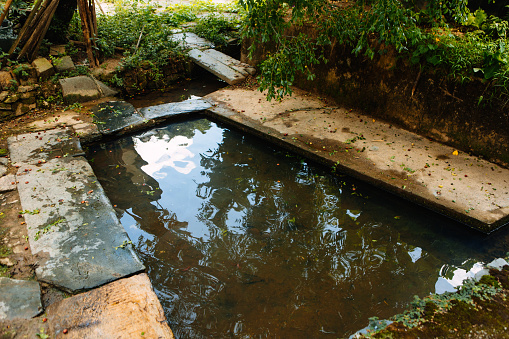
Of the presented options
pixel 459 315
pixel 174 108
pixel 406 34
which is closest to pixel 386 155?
pixel 406 34

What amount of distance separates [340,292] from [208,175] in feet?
7.35

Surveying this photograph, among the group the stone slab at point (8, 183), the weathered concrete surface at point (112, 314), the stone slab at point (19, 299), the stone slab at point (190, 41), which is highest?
the stone slab at point (190, 41)

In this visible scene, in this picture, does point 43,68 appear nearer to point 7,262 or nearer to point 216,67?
point 216,67

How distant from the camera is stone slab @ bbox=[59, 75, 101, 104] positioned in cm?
557

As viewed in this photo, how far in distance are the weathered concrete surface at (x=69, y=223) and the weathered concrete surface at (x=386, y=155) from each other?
2492mm

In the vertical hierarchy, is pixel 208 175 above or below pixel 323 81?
below

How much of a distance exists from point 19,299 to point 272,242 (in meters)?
2.15

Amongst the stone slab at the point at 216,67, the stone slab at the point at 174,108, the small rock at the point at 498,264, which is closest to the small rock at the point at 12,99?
the stone slab at the point at 174,108

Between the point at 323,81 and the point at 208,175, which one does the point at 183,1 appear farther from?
the point at 208,175

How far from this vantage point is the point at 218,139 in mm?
5238

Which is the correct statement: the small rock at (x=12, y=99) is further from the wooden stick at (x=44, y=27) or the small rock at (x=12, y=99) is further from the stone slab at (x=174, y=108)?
the stone slab at (x=174, y=108)

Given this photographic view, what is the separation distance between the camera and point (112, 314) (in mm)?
2436

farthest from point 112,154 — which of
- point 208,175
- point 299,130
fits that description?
point 299,130

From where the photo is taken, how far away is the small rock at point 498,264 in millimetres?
3096
